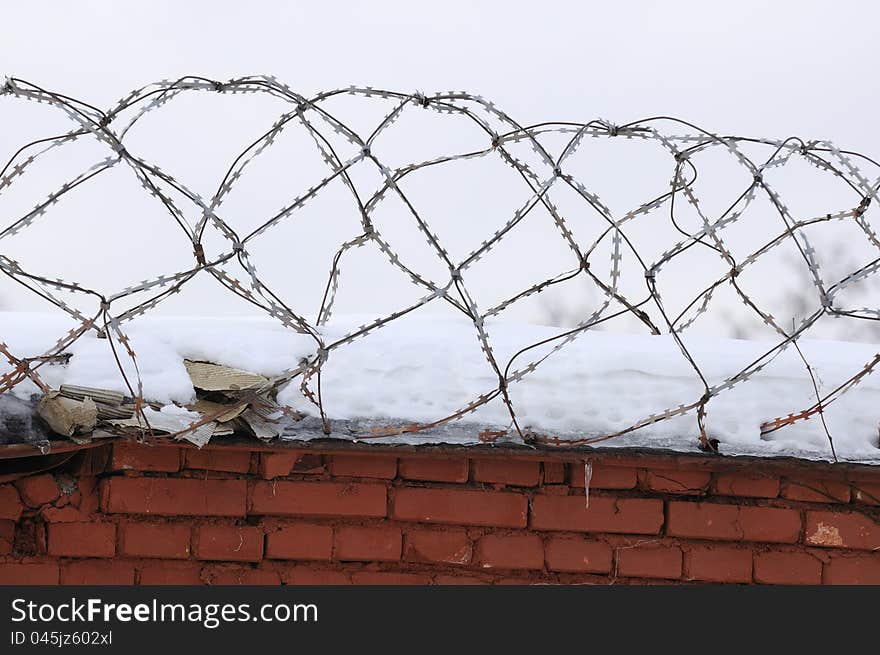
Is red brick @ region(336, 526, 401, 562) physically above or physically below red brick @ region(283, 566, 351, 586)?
above

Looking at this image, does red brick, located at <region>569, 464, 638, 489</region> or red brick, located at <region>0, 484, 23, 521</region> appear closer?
red brick, located at <region>0, 484, 23, 521</region>

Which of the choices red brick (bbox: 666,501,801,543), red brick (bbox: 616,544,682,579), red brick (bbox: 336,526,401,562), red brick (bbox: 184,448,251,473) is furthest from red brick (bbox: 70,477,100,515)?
red brick (bbox: 666,501,801,543)

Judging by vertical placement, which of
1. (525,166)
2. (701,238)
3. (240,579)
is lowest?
(240,579)

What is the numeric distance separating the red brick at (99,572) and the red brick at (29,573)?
0.11 ft

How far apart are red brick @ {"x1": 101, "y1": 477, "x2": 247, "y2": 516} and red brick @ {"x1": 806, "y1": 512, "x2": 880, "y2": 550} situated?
5.25ft

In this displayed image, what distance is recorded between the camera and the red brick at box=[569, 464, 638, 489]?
2.70 meters

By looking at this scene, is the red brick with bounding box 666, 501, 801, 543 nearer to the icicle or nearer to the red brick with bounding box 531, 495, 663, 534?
the red brick with bounding box 531, 495, 663, 534

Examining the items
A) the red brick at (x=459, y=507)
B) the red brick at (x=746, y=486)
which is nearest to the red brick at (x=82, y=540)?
the red brick at (x=459, y=507)

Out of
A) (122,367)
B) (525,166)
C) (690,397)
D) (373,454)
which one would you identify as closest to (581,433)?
(690,397)

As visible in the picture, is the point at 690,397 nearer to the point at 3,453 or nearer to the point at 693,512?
the point at 693,512

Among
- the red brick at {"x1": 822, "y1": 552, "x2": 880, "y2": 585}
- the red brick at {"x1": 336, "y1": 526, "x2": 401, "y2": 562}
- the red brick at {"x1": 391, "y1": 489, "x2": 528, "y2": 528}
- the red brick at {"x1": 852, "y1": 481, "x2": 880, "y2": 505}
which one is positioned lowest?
the red brick at {"x1": 822, "y1": 552, "x2": 880, "y2": 585}

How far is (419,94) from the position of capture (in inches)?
97.7

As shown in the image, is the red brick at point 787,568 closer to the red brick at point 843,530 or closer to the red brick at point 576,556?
the red brick at point 843,530

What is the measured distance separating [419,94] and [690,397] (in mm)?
1122
